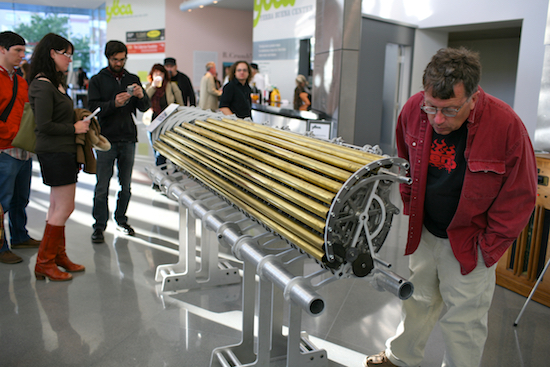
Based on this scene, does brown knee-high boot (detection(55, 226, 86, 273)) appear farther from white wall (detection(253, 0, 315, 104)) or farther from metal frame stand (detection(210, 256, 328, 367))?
white wall (detection(253, 0, 315, 104))

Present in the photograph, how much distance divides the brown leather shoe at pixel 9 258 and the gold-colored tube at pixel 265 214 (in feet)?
6.23

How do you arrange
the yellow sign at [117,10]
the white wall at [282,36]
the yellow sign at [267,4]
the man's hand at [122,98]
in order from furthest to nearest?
1. the yellow sign at [117,10]
2. the yellow sign at [267,4]
3. the white wall at [282,36]
4. the man's hand at [122,98]

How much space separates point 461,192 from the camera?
1766 mm

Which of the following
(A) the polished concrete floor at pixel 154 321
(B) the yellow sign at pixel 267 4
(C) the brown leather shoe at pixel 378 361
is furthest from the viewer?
(B) the yellow sign at pixel 267 4

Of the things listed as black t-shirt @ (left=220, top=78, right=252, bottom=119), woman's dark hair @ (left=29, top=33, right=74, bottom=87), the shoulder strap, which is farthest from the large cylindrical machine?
black t-shirt @ (left=220, top=78, right=252, bottom=119)

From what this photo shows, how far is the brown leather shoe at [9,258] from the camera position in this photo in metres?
3.54

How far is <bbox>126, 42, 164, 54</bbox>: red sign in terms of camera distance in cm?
1599

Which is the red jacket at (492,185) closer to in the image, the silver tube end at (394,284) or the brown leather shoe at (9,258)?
the silver tube end at (394,284)

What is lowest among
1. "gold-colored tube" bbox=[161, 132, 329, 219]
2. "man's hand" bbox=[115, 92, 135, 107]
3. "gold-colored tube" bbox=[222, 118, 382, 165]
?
"gold-colored tube" bbox=[161, 132, 329, 219]

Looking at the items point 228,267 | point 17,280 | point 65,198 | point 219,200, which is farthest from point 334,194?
point 17,280

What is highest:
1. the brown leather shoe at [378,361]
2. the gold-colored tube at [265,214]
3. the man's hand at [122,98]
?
the man's hand at [122,98]

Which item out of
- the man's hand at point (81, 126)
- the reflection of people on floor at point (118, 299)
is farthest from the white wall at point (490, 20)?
the man's hand at point (81, 126)

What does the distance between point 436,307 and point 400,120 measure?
35.7 inches

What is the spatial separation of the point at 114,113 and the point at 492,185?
3.22 m
